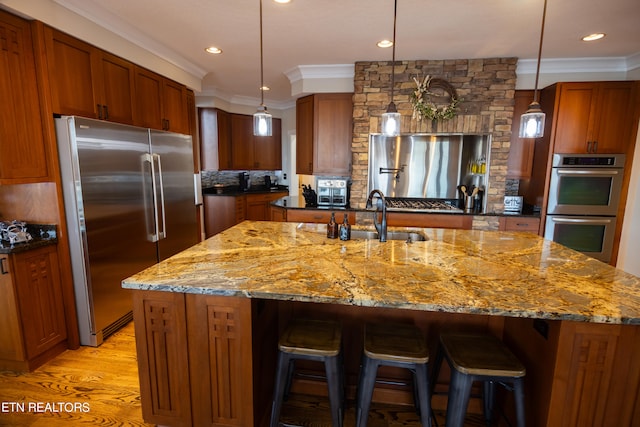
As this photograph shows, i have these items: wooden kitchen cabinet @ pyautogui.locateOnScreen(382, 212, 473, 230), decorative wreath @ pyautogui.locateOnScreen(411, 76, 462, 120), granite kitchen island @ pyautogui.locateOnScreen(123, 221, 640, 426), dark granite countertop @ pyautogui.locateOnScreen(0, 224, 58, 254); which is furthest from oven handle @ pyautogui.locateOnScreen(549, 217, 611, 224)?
dark granite countertop @ pyautogui.locateOnScreen(0, 224, 58, 254)

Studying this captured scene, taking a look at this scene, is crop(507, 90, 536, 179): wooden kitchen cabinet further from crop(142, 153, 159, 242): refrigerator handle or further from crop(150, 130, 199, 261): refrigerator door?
crop(142, 153, 159, 242): refrigerator handle

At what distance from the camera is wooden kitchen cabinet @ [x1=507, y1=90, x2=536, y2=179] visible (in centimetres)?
372

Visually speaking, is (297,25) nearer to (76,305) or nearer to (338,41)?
(338,41)

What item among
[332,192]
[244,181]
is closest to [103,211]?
[332,192]

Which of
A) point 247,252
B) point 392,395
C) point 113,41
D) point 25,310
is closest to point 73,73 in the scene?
point 113,41

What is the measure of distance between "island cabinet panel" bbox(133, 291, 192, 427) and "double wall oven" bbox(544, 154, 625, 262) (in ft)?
12.7

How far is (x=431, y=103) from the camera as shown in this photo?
12.1 feet

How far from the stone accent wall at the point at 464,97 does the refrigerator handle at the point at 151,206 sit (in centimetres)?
235

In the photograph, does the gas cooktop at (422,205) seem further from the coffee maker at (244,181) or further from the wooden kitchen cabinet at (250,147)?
the coffee maker at (244,181)

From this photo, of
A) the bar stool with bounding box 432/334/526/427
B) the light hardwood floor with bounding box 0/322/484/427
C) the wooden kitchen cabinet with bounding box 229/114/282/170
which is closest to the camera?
the bar stool with bounding box 432/334/526/427

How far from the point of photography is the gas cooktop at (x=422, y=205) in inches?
148

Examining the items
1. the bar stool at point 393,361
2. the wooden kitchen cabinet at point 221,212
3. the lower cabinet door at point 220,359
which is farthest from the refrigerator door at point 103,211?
the wooden kitchen cabinet at point 221,212

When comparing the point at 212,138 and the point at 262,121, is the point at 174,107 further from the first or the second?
the point at 262,121

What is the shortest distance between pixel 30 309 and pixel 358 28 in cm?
333
